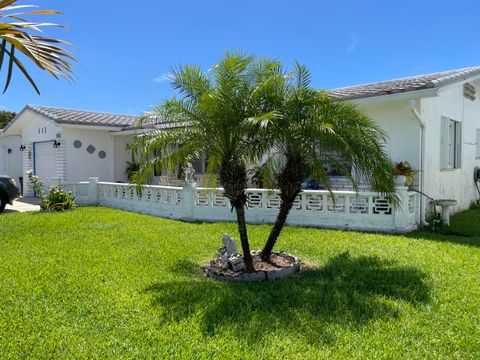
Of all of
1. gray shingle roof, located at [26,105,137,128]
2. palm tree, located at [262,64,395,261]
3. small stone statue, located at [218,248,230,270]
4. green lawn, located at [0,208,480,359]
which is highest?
gray shingle roof, located at [26,105,137,128]

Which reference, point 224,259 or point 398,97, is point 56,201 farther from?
point 398,97

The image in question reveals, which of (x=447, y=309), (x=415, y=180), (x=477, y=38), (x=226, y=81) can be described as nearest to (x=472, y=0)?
(x=477, y=38)

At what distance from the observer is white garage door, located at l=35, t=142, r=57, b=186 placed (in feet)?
62.3

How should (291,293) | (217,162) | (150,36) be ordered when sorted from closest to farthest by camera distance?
(291,293)
(217,162)
(150,36)

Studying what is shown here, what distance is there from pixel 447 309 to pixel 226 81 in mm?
4468

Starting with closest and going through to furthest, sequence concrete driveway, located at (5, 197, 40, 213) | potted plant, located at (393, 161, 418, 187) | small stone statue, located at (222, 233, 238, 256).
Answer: small stone statue, located at (222, 233, 238, 256) → potted plant, located at (393, 161, 418, 187) → concrete driveway, located at (5, 197, 40, 213)

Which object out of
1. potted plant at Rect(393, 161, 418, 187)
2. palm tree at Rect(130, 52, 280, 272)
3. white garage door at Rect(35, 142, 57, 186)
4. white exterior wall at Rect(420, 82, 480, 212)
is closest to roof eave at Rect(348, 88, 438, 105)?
white exterior wall at Rect(420, 82, 480, 212)

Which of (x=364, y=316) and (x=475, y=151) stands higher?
(x=475, y=151)

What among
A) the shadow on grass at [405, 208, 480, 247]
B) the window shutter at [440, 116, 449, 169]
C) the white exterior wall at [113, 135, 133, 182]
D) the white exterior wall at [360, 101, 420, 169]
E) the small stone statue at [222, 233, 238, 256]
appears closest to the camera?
the small stone statue at [222, 233, 238, 256]

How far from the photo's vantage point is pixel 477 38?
554 inches

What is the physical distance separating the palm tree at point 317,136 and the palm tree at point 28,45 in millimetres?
2984

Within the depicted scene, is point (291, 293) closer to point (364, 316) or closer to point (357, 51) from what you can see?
point (364, 316)

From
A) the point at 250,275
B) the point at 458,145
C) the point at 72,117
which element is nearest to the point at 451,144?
the point at 458,145

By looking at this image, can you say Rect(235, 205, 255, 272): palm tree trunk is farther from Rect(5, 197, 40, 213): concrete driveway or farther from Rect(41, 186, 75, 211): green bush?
Rect(5, 197, 40, 213): concrete driveway
